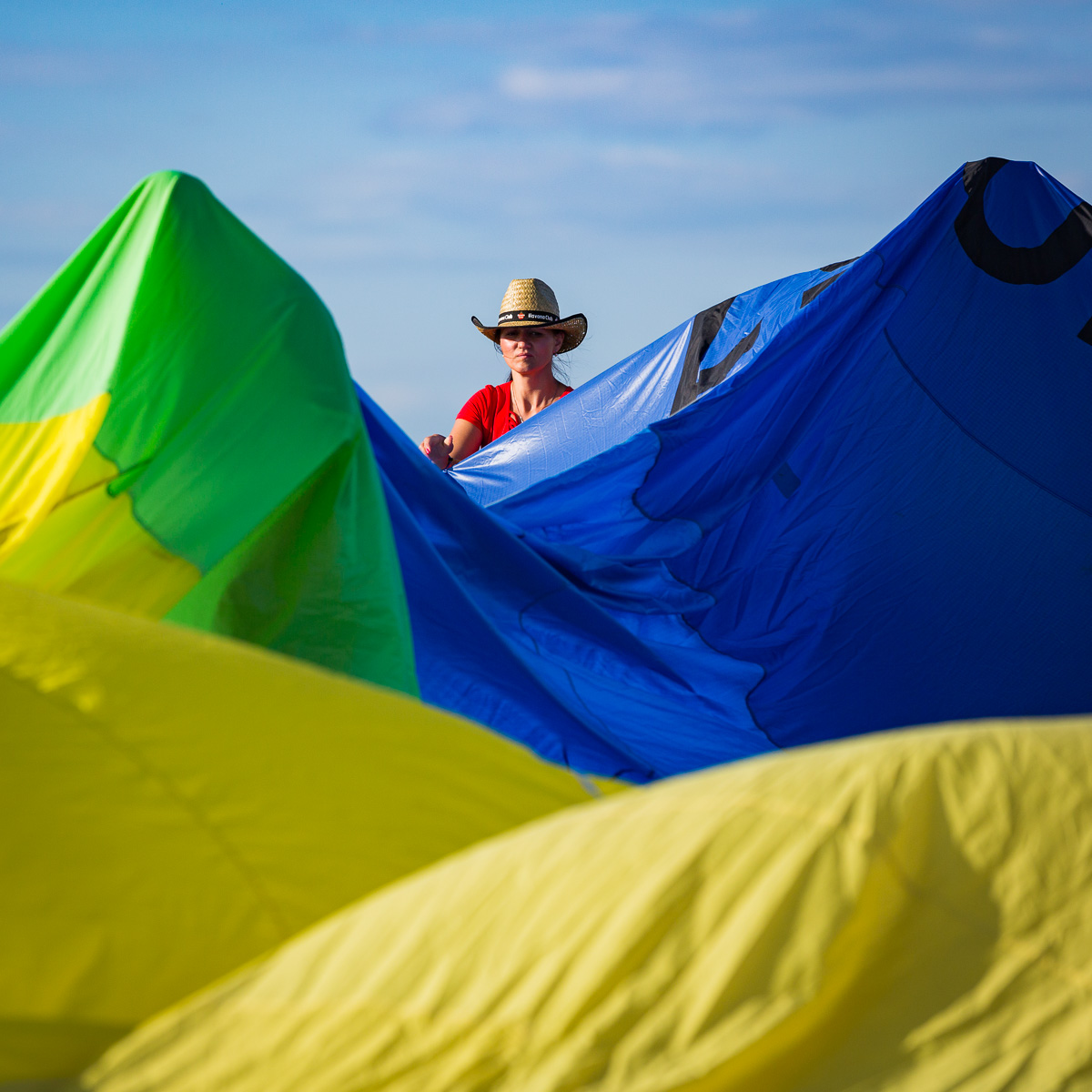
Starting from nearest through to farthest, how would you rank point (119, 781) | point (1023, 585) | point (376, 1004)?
point (376, 1004) < point (119, 781) < point (1023, 585)

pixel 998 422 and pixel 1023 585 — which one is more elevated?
pixel 998 422

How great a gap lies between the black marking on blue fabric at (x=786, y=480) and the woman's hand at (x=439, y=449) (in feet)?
4.86

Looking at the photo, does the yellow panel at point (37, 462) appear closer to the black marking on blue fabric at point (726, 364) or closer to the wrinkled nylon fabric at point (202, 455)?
the wrinkled nylon fabric at point (202, 455)

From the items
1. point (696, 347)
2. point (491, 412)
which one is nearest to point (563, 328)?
point (491, 412)

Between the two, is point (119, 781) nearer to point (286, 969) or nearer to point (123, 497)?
point (286, 969)

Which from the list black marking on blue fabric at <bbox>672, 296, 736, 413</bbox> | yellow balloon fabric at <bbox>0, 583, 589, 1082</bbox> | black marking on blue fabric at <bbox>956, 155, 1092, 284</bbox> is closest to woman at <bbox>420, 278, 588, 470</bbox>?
black marking on blue fabric at <bbox>672, 296, 736, 413</bbox>

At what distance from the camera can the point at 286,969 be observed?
684mm

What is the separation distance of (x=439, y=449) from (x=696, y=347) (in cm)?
95

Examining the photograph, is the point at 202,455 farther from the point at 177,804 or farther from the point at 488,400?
the point at 488,400

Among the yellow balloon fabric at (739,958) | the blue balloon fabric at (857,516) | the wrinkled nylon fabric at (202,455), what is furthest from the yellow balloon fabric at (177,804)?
the blue balloon fabric at (857,516)

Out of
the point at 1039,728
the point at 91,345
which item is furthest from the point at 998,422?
the point at 1039,728

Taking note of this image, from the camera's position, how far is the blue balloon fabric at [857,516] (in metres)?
2.04

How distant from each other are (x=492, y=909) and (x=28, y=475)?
1.02 metres

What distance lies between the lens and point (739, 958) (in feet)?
2.02
